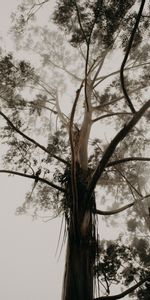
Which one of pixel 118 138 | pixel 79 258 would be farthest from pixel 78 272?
pixel 118 138

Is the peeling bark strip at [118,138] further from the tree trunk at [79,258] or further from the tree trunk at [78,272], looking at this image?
the tree trunk at [78,272]

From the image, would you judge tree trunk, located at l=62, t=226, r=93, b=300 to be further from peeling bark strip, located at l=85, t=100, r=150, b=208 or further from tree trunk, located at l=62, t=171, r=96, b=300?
peeling bark strip, located at l=85, t=100, r=150, b=208

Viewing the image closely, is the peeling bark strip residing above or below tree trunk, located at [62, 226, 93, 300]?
above

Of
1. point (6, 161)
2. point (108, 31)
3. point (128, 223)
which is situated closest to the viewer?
point (108, 31)

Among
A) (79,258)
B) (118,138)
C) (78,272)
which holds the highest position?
(118,138)

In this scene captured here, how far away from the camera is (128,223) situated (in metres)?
13.1

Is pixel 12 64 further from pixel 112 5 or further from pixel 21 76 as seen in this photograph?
pixel 112 5

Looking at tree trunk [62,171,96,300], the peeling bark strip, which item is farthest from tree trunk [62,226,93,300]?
the peeling bark strip

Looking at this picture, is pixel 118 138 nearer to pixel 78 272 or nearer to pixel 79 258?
pixel 79 258

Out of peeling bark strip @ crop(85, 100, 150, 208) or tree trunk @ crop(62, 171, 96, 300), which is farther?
peeling bark strip @ crop(85, 100, 150, 208)

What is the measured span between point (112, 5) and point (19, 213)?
24.2ft

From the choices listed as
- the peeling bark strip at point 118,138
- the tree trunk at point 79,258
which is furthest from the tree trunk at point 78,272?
the peeling bark strip at point 118,138

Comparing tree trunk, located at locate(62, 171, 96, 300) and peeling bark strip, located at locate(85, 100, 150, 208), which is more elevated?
peeling bark strip, located at locate(85, 100, 150, 208)

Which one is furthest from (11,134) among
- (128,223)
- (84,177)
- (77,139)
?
(128,223)
